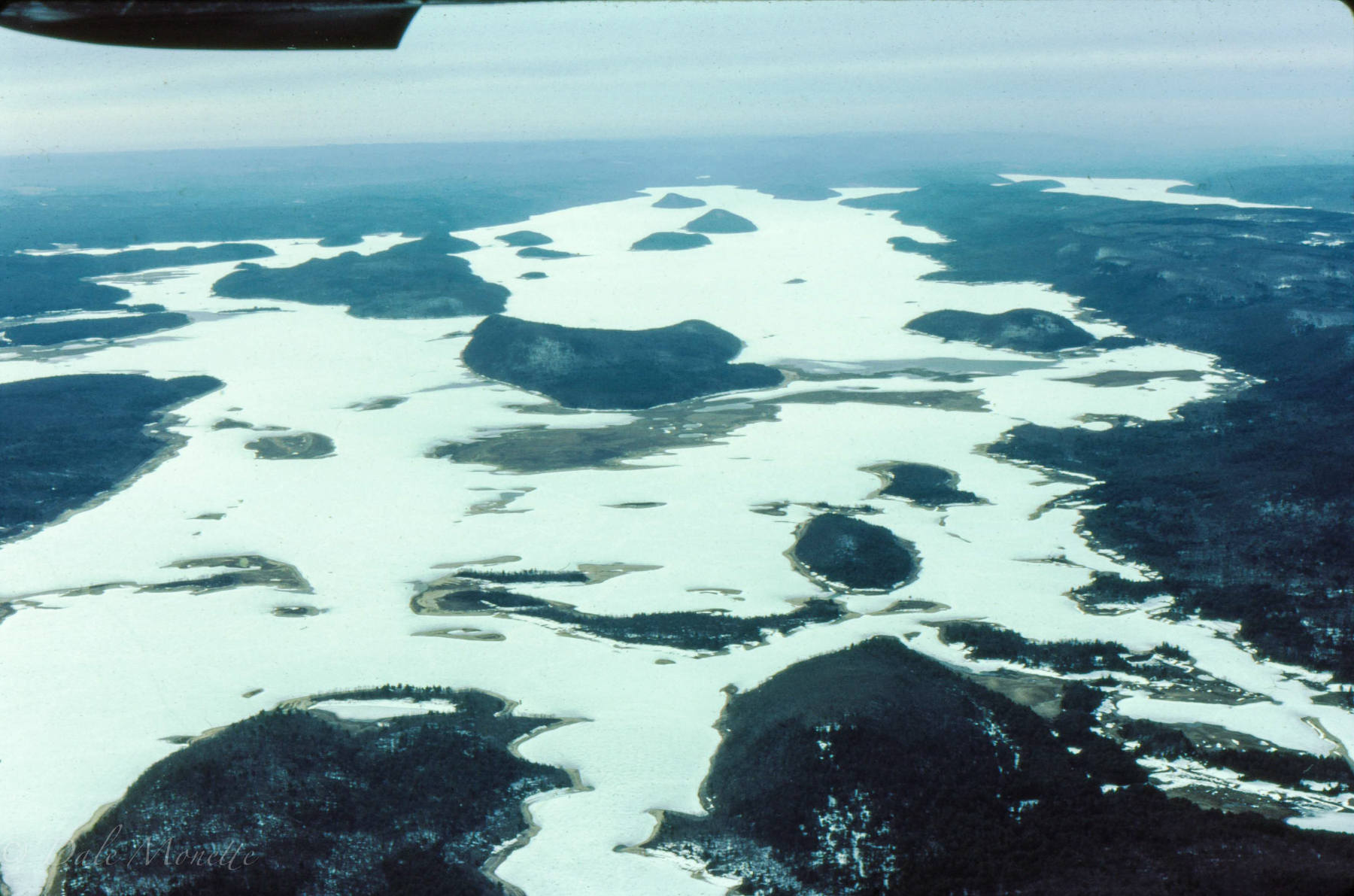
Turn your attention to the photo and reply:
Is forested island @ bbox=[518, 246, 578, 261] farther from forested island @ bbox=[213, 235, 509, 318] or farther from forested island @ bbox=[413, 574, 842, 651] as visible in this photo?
forested island @ bbox=[413, 574, 842, 651]

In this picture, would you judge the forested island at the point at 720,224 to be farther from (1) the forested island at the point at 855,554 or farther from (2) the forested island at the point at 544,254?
(1) the forested island at the point at 855,554

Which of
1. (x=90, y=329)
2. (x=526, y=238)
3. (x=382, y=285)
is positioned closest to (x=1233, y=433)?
(x=382, y=285)

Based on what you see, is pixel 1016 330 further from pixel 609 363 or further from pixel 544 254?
pixel 544 254

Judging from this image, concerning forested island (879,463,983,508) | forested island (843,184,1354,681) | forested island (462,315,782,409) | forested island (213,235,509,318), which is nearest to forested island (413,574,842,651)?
forested island (879,463,983,508)

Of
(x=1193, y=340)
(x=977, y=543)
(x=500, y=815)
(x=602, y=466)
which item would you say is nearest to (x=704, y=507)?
(x=602, y=466)

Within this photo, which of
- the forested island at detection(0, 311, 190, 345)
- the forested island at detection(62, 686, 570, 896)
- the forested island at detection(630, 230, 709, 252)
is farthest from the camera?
the forested island at detection(630, 230, 709, 252)

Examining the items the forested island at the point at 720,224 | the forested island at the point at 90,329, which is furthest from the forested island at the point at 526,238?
the forested island at the point at 90,329

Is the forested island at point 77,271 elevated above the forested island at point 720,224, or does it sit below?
below

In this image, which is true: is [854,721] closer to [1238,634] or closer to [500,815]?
[500,815]
